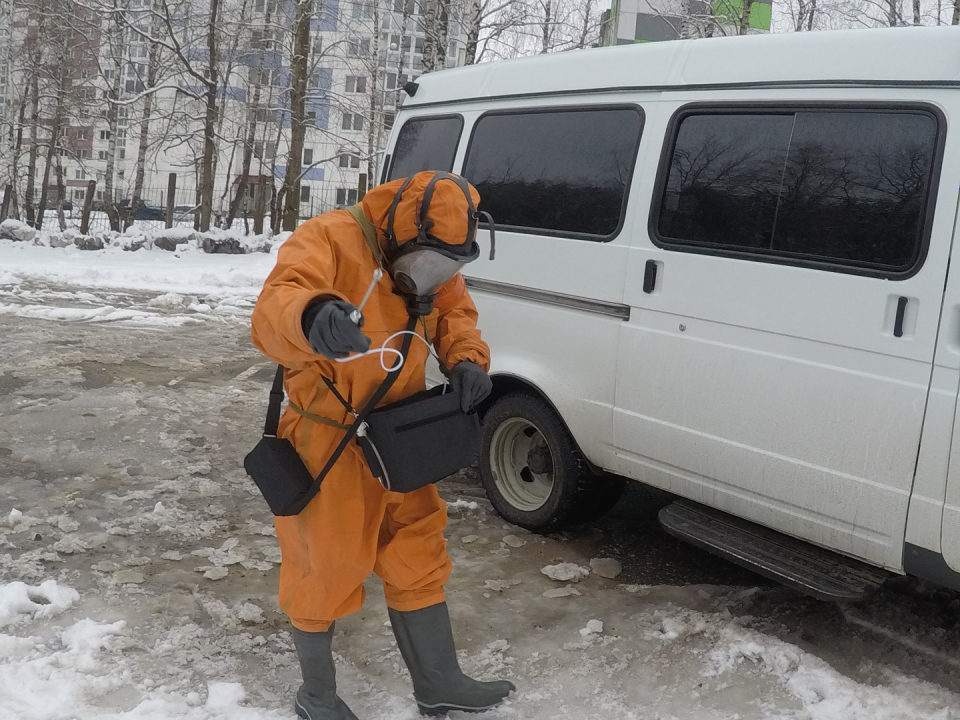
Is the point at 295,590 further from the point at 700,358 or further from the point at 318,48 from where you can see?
the point at 318,48

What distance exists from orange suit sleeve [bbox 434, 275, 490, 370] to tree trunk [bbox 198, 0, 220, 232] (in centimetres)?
1983

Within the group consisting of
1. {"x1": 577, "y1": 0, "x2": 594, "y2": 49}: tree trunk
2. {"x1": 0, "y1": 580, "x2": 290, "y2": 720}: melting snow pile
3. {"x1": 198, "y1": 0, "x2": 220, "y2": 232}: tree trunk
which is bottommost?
{"x1": 0, "y1": 580, "x2": 290, "y2": 720}: melting snow pile

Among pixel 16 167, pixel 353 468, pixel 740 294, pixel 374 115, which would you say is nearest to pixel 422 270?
pixel 353 468

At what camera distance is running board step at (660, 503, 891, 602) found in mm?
3236

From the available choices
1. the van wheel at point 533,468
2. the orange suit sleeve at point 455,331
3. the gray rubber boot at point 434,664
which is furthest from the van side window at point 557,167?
the gray rubber boot at point 434,664

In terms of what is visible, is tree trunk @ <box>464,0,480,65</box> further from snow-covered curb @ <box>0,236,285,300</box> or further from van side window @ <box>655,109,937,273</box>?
van side window @ <box>655,109,937,273</box>

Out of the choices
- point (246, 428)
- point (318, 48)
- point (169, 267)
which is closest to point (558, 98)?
point (246, 428)

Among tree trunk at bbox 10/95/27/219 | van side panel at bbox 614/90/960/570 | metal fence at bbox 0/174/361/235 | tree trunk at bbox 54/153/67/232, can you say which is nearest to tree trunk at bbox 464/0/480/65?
metal fence at bbox 0/174/361/235

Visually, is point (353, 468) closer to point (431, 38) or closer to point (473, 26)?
point (431, 38)

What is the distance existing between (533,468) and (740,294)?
1519 mm

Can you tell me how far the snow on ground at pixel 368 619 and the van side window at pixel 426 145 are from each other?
181 cm

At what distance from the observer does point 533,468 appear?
4.58 meters

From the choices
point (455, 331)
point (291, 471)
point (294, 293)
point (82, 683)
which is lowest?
point (82, 683)

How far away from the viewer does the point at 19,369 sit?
721 cm
